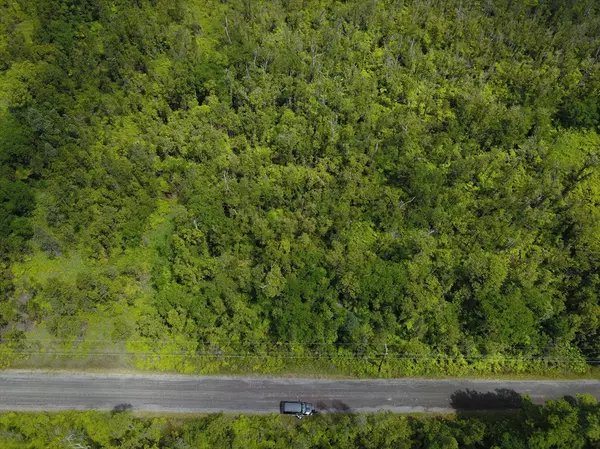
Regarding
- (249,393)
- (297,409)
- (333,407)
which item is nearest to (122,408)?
(249,393)

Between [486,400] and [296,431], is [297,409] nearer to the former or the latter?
[296,431]

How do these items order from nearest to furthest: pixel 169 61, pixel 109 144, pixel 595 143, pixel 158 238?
pixel 158 238, pixel 109 144, pixel 595 143, pixel 169 61

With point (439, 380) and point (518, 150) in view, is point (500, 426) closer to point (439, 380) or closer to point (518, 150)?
point (439, 380)

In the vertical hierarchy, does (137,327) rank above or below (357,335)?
below

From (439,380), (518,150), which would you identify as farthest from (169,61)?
(439,380)

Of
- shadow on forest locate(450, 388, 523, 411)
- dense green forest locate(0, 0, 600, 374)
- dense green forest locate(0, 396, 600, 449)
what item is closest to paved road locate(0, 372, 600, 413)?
shadow on forest locate(450, 388, 523, 411)

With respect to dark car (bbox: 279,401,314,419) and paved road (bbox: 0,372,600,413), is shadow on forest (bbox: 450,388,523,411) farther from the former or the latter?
dark car (bbox: 279,401,314,419)
